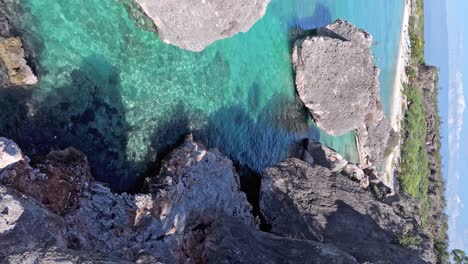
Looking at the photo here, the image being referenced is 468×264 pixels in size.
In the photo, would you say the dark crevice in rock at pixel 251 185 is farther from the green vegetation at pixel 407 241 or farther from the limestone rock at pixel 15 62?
the limestone rock at pixel 15 62

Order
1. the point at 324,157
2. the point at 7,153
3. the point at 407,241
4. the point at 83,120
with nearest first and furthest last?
1. the point at 7,153
2. the point at 83,120
3. the point at 407,241
4. the point at 324,157

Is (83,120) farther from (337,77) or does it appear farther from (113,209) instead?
(337,77)

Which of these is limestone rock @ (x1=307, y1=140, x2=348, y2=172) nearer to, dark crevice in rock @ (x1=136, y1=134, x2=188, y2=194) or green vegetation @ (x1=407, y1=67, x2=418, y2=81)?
dark crevice in rock @ (x1=136, y1=134, x2=188, y2=194)

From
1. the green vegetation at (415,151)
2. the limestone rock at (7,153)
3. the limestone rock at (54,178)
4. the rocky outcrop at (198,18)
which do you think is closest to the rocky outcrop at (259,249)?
the limestone rock at (54,178)

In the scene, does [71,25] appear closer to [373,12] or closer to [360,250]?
[360,250]

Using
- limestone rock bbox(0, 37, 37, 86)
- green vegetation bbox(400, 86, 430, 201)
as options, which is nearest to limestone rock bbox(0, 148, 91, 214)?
limestone rock bbox(0, 37, 37, 86)

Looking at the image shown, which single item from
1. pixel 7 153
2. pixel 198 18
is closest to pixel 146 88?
pixel 198 18
